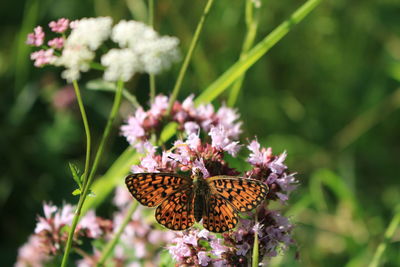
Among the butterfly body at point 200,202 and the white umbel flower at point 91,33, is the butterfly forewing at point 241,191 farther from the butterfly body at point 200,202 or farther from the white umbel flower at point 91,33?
the white umbel flower at point 91,33

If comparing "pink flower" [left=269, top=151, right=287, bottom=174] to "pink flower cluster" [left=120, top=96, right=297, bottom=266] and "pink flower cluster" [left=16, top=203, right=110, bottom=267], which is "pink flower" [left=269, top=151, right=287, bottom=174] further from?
"pink flower cluster" [left=16, top=203, right=110, bottom=267]

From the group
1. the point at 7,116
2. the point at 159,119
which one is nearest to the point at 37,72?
the point at 7,116

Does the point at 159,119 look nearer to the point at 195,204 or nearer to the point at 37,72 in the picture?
the point at 195,204

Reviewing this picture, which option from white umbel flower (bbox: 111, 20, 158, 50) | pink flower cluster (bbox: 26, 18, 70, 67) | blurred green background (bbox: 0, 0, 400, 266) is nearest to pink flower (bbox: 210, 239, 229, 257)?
white umbel flower (bbox: 111, 20, 158, 50)

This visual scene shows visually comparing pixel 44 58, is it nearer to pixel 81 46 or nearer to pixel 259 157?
pixel 81 46

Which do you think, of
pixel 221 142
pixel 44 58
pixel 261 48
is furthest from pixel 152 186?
pixel 261 48

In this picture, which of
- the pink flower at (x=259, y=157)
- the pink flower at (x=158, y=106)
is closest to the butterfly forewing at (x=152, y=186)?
the pink flower at (x=259, y=157)
